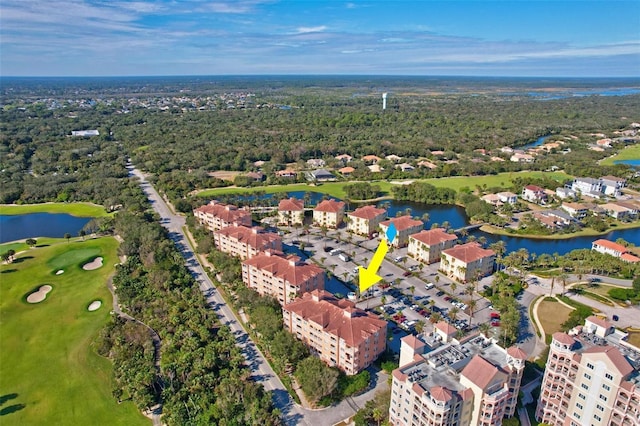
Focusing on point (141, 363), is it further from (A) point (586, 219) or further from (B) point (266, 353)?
(A) point (586, 219)

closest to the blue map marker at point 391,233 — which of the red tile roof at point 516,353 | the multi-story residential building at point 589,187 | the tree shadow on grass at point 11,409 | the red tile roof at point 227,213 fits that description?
the red tile roof at point 227,213

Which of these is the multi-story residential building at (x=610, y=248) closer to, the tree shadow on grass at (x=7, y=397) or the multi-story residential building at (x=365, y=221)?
the multi-story residential building at (x=365, y=221)

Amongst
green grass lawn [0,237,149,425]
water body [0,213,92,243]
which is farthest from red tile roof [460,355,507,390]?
water body [0,213,92,243]

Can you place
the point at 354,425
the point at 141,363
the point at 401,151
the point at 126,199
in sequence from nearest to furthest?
1. the point at 354,425
2. the point at 141,363
3. the point at 126,199
4. the point at 401,151

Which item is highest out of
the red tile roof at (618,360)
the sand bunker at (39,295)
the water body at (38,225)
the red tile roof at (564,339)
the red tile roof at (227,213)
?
the red tile roof at (618,360)

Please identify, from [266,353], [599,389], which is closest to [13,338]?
[266,353]

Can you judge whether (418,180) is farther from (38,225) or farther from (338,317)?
(38,225)

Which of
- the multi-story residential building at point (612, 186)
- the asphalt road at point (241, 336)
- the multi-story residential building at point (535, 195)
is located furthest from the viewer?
the multi-story residential building at point (612, 186)

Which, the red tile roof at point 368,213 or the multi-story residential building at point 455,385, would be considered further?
the red tile roof at point 368,213
